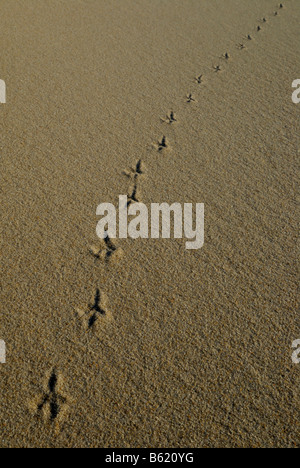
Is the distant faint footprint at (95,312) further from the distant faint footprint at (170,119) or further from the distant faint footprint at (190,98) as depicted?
the distant faint footprint at (190,98)

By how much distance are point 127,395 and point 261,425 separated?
1.33 feet

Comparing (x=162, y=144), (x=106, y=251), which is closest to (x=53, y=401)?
(x=106, y=251)

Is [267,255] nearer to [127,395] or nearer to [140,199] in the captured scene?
[140,199]

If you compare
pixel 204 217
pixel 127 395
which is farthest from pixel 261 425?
pixel 204 217

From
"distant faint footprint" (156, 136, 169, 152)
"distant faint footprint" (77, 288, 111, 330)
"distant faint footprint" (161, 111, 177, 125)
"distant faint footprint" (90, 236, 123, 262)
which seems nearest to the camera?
"distant faint footprint" (77, 288, 111, 330)

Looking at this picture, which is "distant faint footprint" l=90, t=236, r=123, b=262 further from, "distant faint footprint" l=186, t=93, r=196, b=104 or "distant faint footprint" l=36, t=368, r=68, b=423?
"distant faint footprint" l=186, t=93, r=196, b=104

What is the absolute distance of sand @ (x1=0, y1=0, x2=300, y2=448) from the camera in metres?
1.12

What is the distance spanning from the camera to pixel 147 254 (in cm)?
154
